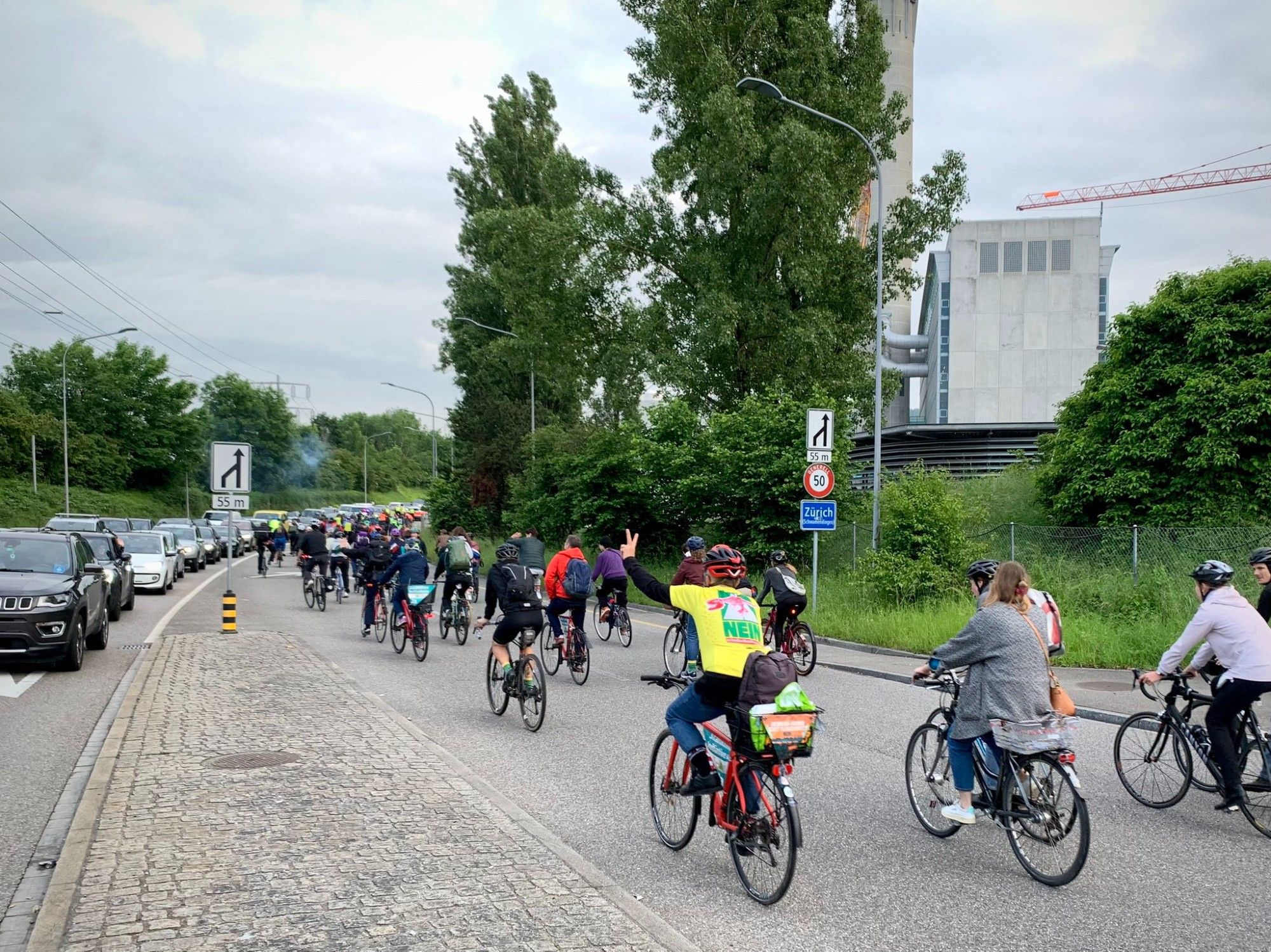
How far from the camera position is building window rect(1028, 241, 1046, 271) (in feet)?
222

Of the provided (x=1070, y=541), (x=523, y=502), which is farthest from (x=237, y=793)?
(x=523, y=502)

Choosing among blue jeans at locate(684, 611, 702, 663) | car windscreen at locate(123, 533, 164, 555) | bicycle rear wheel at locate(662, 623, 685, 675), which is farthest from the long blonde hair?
car windscreen at locate(123, 533, 164, 555)

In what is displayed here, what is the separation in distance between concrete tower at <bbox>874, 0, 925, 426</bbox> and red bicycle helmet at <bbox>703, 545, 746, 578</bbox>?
240ft

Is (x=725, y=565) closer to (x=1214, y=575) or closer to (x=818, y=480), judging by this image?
(x=1214, y=575)

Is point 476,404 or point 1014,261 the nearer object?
point 476,404

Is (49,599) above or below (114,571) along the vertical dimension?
above

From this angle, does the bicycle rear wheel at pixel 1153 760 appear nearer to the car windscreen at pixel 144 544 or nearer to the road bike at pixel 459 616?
the road bike at pixel 459 616

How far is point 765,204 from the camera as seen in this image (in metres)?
27.2

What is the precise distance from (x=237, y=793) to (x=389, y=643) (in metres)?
10.5

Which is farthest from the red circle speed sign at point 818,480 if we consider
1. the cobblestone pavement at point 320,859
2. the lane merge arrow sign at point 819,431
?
the cobblestone pavement at point 320,859

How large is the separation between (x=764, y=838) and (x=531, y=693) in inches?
188

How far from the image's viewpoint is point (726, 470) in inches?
928

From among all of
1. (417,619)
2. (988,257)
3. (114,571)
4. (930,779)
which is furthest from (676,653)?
(988,257)

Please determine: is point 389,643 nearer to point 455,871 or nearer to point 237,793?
point 237,793
